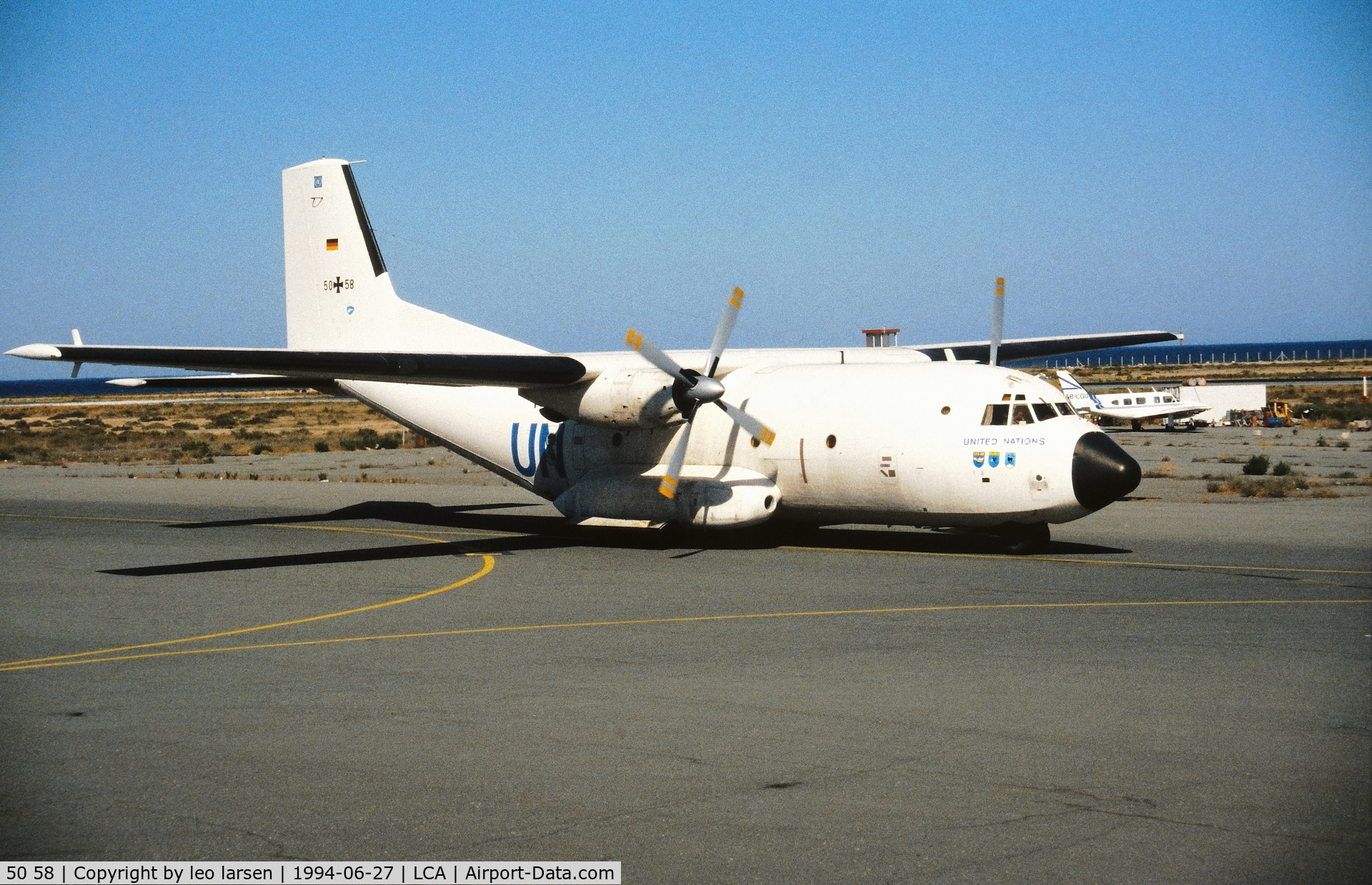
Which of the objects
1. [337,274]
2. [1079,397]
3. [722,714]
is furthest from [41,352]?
[1079,397]

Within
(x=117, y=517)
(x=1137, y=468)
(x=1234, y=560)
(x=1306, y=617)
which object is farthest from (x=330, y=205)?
(x=1306, y=617)

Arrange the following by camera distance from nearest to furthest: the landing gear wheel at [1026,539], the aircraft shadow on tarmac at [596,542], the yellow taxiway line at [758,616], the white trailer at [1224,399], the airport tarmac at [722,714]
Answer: the airport tarmac at [722,714], the yellow taxiway line at [758,616], the landing gear wheel at [1026,539], the aircraft shadow on tarmac at [596,542], the white trailer at [1224,399]

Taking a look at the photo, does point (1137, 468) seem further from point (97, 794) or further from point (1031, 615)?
point (97, 794)

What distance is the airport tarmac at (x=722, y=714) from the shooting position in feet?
22.5

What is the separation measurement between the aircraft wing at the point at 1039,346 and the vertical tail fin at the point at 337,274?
11018 mm

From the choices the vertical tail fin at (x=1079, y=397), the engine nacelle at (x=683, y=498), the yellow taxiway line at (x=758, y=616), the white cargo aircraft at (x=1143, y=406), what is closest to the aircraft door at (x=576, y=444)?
the engine nacelle at (x=683, y=498)

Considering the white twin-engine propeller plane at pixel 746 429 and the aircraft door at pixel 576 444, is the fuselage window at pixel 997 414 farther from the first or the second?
the aircraft door at pixel 576 444

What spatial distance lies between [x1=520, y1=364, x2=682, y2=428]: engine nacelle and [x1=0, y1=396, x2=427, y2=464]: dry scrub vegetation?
Answer: 34806 millimetres

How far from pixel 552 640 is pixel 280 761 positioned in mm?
4863

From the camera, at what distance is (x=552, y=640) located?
13.2 meters

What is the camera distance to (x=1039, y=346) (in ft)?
91.0

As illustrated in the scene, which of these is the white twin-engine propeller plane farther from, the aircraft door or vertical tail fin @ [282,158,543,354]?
vertical tail fin @ [282,158,543,354]

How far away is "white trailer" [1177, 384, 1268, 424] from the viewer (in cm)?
6231

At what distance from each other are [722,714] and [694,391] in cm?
1114
